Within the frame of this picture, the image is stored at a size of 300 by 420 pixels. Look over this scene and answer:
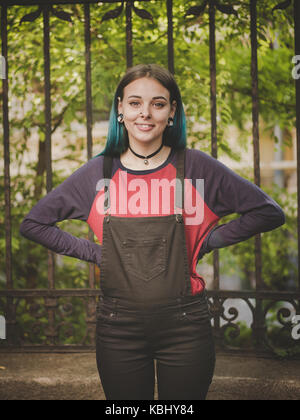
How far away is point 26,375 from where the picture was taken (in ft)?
8.89

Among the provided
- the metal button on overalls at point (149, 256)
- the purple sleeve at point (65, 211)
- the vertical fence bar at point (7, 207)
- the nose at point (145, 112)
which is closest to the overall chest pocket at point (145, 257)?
the metal button on overalls at point (149, 256)

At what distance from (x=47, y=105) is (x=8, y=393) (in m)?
1.66

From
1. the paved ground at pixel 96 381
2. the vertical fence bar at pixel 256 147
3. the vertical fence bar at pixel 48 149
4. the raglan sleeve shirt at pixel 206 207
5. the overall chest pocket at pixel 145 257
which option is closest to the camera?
the overall chest pocket at pixel 145 257

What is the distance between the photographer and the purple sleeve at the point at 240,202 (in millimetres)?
1967

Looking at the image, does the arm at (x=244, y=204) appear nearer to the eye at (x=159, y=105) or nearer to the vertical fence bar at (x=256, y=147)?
the eye at (x=159, y=105)

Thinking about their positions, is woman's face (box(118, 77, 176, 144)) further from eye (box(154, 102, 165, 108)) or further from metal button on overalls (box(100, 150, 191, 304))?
metal button on overalls (box(100, 150, 191, 304))

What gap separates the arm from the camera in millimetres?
1966

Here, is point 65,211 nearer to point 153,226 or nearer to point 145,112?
point 153,226

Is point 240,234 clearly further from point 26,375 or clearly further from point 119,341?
point 26,375

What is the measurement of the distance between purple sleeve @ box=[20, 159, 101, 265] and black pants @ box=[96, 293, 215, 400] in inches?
12.6

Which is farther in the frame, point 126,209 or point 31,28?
point 31,28

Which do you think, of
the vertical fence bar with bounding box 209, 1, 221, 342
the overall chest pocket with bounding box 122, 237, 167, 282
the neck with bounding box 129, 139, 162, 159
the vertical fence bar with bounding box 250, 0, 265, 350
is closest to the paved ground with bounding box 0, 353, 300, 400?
the vertical fence bar with bounding box 250, 0, 265, 350

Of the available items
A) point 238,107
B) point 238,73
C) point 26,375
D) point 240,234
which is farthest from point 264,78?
point 26,375

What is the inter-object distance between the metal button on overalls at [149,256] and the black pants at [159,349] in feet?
0.20
